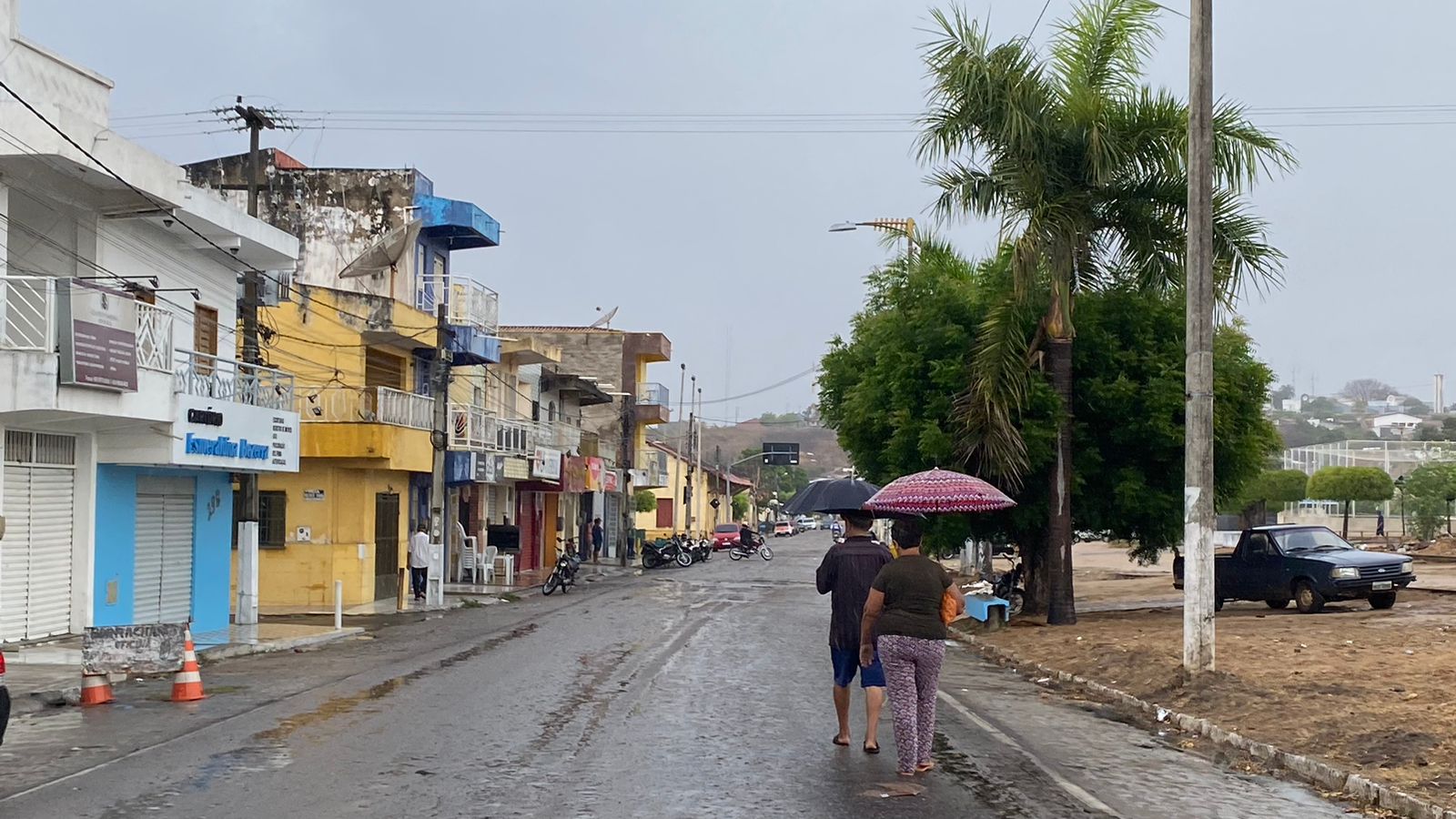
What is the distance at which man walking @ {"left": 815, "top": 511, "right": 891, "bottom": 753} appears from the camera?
10625 millimetres

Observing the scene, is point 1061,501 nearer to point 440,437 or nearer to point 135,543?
point 440,437

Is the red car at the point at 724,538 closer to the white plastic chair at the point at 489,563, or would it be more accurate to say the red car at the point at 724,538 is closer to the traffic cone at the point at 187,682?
the white plastic chair at the point at 489,563

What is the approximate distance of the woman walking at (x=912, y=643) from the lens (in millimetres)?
9648

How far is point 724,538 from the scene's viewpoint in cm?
8231

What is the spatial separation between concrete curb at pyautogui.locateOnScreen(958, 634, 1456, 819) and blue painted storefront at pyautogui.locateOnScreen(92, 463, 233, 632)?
14.2 meters

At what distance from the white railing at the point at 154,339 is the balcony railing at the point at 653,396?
50.7 meters

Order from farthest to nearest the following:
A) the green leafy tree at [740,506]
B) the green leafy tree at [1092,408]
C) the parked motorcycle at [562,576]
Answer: the green leafy tree at [740,506] < the parked motorcycle at [562,576] < the green leafy tree at [1092,408]

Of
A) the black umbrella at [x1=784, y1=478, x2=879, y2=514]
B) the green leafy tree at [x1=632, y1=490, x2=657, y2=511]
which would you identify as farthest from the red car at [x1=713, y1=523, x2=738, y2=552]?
the black umbrella at [x1=784, y1=478, x2=879, y2=514]

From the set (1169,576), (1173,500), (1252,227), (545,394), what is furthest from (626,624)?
(545,394)

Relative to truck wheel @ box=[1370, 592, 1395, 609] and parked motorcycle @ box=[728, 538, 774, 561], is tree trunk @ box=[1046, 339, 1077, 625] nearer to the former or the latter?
truck wheel @ box=[1370, 592, 1395, 609]

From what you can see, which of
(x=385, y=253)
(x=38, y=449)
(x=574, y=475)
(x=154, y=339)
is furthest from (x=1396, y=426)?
(x=38, y=449)

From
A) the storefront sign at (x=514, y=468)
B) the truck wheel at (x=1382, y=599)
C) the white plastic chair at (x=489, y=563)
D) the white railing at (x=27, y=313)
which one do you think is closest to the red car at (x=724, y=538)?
the storefront sign at (x=514, y=468)

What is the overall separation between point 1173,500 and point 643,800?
686 inches

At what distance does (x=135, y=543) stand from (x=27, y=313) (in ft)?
17.1
